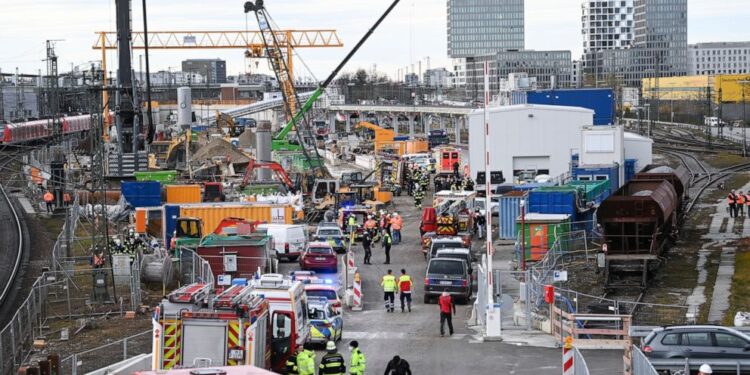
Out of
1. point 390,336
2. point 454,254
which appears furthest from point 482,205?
point 390,336

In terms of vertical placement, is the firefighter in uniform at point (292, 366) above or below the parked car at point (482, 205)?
below

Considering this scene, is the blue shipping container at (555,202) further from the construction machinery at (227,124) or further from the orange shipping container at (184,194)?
the construction machinery at (227,124)

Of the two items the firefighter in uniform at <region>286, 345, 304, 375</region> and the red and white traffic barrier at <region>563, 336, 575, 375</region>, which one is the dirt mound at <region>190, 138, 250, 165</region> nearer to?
the firefighter in uniform at <region>286, 345, 304, 375</region>

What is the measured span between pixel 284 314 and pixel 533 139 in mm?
39645

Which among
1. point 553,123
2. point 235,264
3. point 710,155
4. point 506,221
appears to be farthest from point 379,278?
point 710,155

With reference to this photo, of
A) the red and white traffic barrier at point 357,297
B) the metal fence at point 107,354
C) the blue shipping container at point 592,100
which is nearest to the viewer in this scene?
the metal fence at point 107,354

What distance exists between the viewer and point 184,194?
53812mm

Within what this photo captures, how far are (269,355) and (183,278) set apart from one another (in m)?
15.2

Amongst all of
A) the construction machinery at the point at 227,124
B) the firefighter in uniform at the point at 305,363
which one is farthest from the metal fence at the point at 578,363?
the construction machinery at the point at 227,124

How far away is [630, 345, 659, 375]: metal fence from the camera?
57.6 feet

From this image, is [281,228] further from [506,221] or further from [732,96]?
[732,96]

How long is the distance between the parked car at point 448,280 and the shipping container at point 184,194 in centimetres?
2366

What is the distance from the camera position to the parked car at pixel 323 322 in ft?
80.8

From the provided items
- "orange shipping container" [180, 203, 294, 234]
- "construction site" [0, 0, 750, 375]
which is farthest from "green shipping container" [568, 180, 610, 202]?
"orange shipping container" [180, 203, 294, 234]
